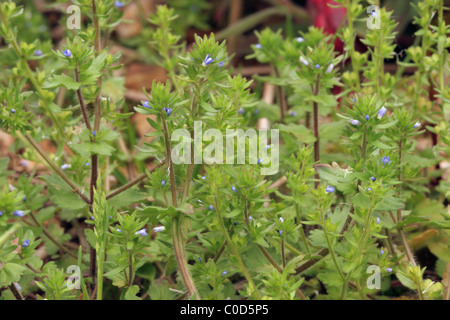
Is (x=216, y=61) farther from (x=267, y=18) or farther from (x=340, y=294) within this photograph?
(x=267, y=18)

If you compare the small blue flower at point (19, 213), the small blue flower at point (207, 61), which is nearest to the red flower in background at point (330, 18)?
the small blue flower at point (207, 61)

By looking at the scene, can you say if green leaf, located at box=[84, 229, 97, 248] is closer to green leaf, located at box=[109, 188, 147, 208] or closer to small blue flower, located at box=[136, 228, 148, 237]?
green leaf, located at box=[109, 188, 147, 208]

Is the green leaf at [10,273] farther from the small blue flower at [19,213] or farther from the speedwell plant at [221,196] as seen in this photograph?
the small blue flower at [19,213]

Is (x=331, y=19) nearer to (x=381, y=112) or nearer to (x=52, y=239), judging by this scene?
(x=381, y=112)

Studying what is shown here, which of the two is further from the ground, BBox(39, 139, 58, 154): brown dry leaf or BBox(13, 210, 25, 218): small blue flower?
BBox(39, 139, 58, 154): brown dry leaf

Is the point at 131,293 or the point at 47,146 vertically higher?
the point at 47,146

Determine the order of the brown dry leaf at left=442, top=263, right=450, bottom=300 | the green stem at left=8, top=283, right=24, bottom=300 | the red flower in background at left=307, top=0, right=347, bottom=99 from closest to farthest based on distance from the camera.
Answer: the green stem at left=8, top=283, right=24, bottom=300, the brown dry leaf at left=442, top=263, right=450, bottom=300, the red flower in background at left=307, top=0, right=347, bottom=99

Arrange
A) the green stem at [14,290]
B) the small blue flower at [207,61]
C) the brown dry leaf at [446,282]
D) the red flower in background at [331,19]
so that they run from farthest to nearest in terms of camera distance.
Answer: the red flower in background at [331,19] → the brown dry leaf at [446,282] → the green stem at [14,290] → the small blue flower at [207,61]

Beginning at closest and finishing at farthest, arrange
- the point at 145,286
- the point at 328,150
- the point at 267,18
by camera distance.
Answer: the point at 145,286
the point at 328,150
the point at 267,18

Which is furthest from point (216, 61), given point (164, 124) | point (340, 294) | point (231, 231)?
point (340, 294)

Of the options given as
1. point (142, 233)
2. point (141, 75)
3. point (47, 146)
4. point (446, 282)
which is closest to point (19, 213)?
point (142, 233)

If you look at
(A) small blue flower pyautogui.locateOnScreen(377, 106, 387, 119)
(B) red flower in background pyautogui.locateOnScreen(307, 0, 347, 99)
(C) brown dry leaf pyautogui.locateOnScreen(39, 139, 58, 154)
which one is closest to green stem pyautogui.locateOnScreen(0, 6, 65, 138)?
(C) brown dry leaf pyautogui.locateOnScreen(39, 139, 58, 154)
